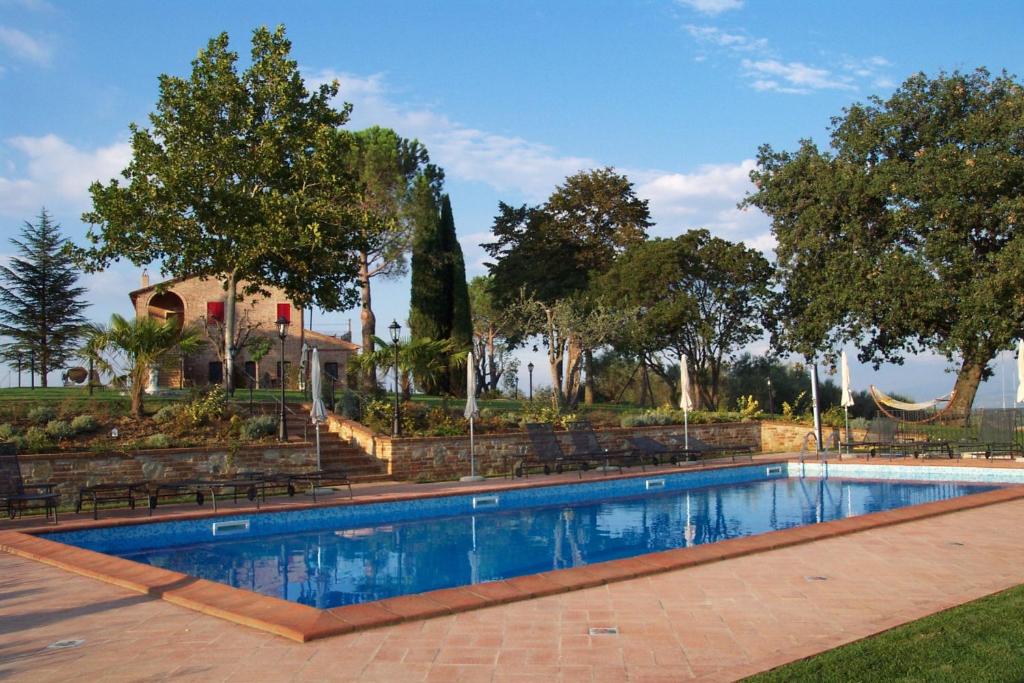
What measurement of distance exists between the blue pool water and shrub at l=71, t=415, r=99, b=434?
15.7 ft

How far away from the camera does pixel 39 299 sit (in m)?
37.5

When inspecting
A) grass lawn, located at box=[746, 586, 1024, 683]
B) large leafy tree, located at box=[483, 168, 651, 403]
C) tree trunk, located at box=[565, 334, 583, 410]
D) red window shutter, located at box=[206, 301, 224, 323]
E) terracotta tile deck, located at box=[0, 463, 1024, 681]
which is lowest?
terracotta tile deck, located at box=[0, 463, 1024, 681]

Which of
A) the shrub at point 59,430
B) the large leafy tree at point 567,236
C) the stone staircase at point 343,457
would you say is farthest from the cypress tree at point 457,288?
the shrub at point 59,430

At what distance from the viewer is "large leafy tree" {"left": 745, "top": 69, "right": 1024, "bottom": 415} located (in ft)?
78.1

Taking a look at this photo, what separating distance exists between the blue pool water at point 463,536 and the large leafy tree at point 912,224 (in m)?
10.3

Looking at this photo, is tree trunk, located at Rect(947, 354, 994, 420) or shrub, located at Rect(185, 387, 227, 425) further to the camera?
tree trunk, located at Rect(947, 354, 994, 420)

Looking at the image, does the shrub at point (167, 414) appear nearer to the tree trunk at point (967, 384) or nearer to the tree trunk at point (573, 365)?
the tree trunk at point (573, 365)

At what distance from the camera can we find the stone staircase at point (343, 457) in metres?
16.2

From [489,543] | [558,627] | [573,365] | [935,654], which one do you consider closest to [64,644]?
[558,627]

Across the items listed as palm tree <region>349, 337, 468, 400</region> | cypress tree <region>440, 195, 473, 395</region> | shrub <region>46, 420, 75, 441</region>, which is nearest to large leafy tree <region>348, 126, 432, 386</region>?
cypress tree <region>440, 195, 473, 395</region>

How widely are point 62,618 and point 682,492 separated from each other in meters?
11.8

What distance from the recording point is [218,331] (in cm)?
3241

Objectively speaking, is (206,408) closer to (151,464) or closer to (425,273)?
(151,464)

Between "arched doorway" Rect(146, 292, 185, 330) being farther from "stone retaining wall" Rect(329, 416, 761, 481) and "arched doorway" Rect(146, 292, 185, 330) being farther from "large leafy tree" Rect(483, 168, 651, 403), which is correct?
"stone retaining wall" Rect(329, 416, 761, 481)
